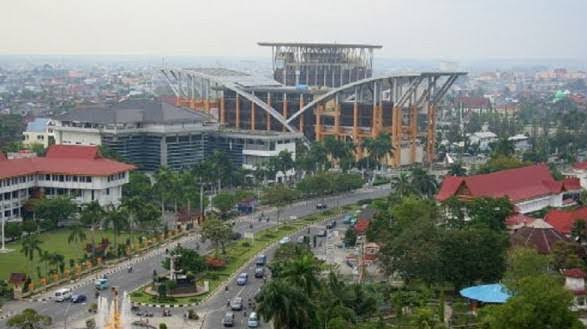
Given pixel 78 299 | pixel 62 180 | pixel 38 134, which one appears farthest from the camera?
pixel 38 134

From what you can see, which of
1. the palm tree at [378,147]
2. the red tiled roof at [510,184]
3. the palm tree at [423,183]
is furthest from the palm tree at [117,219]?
the palm tree at [378,147]

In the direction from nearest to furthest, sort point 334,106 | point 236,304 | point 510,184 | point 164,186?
point 236,304 < point 510,184 < point 164,186 < point 334,106

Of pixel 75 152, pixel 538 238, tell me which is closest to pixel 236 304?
pixel 538 238

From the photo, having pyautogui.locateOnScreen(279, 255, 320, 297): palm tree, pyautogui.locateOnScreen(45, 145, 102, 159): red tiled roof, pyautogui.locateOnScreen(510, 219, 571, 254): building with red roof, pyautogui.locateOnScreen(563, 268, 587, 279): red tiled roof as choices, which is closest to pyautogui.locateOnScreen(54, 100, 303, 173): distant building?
pyautogui.locateOnScreen(45, 145, 102, 159): red tiled roof

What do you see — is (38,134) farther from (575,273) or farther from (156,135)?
(575,273)

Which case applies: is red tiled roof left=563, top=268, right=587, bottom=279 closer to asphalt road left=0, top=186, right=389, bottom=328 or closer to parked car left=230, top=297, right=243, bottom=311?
parked car left=230, top=297, right=243, bottom=311

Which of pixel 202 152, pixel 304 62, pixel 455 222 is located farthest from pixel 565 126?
pixel 455 222

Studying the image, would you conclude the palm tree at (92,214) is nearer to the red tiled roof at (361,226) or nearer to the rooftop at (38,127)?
the red tiled roof at (361,226)

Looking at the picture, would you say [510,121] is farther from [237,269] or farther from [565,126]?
[237,269]
